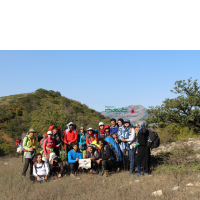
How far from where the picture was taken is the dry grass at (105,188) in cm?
545

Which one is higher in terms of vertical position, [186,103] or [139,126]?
[186,103]

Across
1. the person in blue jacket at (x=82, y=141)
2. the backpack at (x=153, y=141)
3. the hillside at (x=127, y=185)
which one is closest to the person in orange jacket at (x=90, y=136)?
the person in blue jacket at (x=82, y=141)

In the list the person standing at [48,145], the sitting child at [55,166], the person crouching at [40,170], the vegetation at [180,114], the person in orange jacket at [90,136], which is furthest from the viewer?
the vegetation at [180,114]

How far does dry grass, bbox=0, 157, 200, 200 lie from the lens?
5.45m

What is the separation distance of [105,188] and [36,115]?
62.1 feet

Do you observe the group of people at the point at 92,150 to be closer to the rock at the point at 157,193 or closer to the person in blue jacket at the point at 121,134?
the person in blue jacket at the point at 121,134

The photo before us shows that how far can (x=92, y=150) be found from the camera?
8336 mm

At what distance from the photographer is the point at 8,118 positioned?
4694 cm

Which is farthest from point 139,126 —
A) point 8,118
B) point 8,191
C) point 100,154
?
point 8,118

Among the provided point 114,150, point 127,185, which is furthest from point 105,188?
point 114,150
